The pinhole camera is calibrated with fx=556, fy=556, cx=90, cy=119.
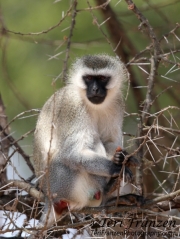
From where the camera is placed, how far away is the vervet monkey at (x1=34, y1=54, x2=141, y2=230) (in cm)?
510

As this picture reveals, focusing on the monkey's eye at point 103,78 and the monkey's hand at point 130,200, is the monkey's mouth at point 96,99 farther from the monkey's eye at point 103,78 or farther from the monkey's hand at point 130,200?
the monkey's hand at point 130,200

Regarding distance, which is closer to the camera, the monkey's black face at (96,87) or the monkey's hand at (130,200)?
the monkey's hand at (130,200)

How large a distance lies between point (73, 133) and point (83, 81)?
0.52m

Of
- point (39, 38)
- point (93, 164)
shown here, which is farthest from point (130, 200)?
point (39, 38)

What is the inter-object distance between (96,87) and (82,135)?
465 millimetres

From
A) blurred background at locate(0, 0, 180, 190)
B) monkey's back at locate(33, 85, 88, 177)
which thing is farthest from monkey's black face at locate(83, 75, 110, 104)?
blurred background at locate(0, 0, 180, 190)

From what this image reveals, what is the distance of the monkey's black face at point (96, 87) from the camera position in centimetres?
514

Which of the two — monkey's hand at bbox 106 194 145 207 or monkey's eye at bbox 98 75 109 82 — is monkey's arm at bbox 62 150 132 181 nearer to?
monkey's hand at bbox 106 194 145 207

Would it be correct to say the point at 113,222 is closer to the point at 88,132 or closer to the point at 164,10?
the point at 88,132

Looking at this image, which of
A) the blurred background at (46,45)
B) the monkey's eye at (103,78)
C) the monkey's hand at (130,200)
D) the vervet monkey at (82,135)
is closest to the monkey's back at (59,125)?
the vervet monkey at (82,135)

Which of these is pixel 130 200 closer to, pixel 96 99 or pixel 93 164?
pixel 93 164

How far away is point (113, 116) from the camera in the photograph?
554cm

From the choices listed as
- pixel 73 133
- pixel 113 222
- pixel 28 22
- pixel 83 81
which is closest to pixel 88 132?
pixel 73 133

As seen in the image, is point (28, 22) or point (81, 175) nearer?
point (81, 175)
